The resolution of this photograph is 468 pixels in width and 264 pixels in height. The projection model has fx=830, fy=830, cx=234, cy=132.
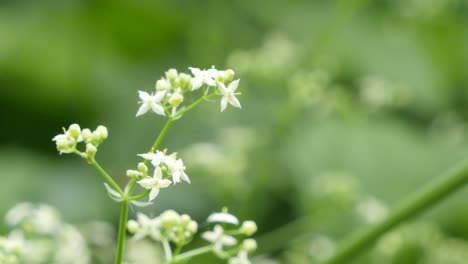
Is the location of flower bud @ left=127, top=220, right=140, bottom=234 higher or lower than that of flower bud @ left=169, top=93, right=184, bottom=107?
lower

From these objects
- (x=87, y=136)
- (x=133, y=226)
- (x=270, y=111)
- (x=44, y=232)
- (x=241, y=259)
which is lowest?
(x=241, y=259)

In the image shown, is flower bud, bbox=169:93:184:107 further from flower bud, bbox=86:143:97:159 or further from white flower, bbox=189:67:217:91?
flower bud, bbox=86:143:97:159

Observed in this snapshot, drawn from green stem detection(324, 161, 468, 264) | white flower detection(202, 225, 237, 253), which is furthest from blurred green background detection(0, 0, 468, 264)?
white flower detection(202, 225, 237, 253)

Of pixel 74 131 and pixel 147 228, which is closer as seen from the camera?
pixel 74 131

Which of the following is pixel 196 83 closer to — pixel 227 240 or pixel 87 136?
pixel 87 136

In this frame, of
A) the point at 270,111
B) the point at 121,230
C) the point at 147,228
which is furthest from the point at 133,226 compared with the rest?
the point at 270,111
